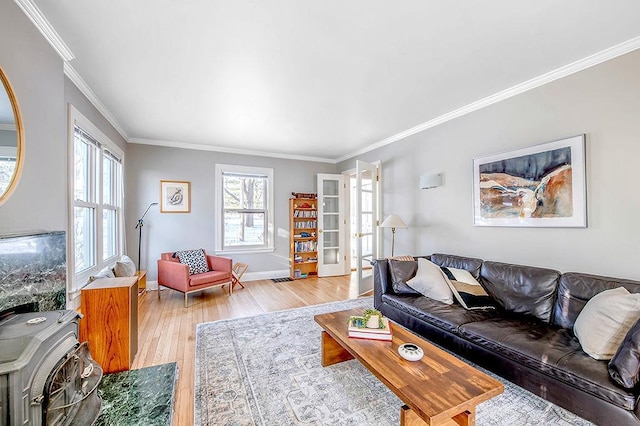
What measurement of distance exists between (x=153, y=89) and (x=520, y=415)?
13.4 feet

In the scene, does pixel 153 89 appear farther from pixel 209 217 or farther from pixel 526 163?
pixel 526 163

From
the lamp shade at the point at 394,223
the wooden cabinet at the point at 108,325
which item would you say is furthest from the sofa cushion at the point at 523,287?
the wooden cabinet at the point at 108,325

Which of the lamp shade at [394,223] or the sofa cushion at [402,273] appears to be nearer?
the sofa cushion at [402,273]

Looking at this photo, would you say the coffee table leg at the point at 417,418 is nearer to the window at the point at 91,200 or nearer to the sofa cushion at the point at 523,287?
the sofa cushion at the point at 523,287

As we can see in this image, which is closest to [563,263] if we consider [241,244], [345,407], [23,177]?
[345,407]

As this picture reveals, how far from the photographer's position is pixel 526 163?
109 inches

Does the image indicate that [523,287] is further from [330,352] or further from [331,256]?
[331,256]

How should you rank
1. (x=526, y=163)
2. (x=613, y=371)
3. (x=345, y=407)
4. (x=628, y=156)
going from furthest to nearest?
(x=526, y=163) < (x=628, y=156) < (x=345, y=407) < (x=613, y=371)

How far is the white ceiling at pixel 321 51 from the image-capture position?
5.81ft

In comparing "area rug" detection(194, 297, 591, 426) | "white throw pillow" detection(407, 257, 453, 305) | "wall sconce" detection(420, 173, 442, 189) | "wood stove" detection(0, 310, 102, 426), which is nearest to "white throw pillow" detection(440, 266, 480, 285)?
"white throw pillow" detection(407, 257, 453, 305)

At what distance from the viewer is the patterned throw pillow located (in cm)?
432

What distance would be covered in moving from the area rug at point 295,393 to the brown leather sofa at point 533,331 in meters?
0.19

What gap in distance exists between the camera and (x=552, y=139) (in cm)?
259

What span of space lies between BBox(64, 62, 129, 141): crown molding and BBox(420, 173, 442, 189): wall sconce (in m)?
4.03
